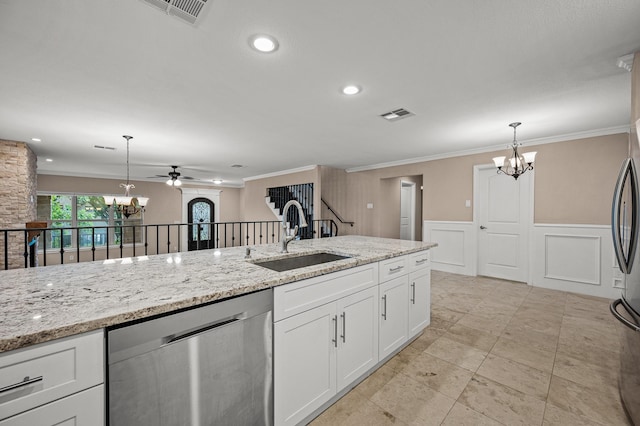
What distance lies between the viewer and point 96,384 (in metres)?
0.84

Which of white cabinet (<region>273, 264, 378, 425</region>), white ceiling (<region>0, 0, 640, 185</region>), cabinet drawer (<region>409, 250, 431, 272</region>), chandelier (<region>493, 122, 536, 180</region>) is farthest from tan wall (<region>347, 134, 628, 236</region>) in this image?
white cabinet (<region>273, 264, 378, 425</region>)

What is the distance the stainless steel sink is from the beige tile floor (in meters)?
0.95

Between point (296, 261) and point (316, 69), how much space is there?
5.20 feet

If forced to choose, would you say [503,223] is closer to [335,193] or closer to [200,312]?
[335,193]

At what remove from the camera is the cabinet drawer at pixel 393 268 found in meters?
2.03

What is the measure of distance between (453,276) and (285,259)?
4020mm

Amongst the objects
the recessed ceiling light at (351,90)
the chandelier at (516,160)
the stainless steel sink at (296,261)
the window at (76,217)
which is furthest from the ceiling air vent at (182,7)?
the window at (76,217)

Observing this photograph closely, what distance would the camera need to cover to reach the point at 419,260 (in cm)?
249

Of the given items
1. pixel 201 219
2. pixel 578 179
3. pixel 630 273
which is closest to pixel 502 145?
pixel 578 179

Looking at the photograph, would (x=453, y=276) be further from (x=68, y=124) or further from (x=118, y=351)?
(x=68, y=124)

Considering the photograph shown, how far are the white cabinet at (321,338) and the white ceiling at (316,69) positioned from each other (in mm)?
1590

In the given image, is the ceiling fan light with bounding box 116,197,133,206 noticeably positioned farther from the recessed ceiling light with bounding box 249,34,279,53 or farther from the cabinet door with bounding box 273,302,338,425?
the cabinet door with bounding box 273,302,338,425

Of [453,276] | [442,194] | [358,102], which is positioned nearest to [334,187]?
[442,194]

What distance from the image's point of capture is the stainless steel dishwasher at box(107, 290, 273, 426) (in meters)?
0.91
